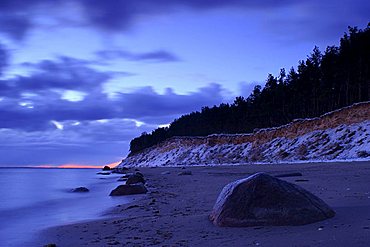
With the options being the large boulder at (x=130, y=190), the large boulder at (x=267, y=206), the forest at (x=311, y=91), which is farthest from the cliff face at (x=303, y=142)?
the large boulder at (x=267, y=206)

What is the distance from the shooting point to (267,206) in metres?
6.40

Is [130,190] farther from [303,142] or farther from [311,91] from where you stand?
[311,91]

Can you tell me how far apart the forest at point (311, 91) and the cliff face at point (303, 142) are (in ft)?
31.4

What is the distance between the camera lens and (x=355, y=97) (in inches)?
Result: 2112

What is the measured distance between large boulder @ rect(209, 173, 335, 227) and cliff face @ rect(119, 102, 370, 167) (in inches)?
785

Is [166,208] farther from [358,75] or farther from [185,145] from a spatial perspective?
[185,145]

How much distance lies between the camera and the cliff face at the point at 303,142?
30453 millimetres

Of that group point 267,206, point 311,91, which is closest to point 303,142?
point 311,91

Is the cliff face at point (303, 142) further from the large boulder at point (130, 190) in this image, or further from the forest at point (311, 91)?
the large boulder at point (130, 190)

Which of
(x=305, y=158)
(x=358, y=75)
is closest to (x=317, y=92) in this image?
(x=358, y=75)

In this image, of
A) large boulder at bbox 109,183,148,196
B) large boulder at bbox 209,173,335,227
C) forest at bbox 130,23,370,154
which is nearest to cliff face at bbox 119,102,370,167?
forest at bbox 130,23,370,154

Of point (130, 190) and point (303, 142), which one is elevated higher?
point (303, 142)

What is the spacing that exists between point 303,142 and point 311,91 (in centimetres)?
2213

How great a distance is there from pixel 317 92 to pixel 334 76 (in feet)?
19.6
